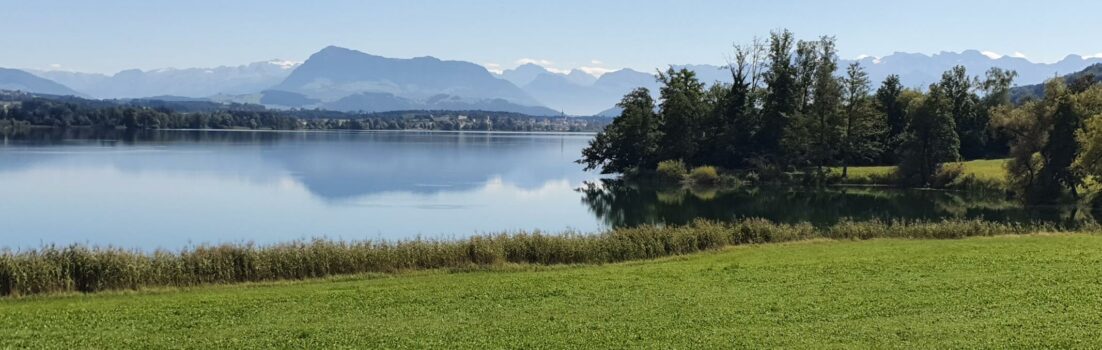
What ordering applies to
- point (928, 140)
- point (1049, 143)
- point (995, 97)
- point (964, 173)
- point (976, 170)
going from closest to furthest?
point (1049, 143), point (964, 173), point (976, 170), point (928, 140), point (995, 97)

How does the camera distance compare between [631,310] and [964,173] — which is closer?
[631,310]

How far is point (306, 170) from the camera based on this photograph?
75.1m

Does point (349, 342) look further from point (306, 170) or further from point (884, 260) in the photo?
point (306, 170)

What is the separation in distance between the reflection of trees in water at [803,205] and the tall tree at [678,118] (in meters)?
7.06

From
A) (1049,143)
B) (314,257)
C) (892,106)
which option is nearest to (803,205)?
(1049,143)

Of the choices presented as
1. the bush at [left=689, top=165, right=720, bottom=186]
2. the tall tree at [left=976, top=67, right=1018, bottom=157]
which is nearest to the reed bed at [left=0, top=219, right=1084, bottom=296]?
the bush at [left=689, top=165, right=720, bottom=186]

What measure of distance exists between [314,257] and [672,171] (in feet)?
176

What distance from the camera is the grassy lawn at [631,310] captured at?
11367 mm

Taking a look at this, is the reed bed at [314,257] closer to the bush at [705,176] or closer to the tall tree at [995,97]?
the bush at [705,176]

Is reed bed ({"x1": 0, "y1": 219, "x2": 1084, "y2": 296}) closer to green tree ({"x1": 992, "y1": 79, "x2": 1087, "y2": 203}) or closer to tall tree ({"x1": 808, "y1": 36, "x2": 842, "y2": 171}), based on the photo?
green tree ({"x1": 992, "y1": 79, "x2": 1087, "y2": 203})

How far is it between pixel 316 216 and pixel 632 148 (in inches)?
1568

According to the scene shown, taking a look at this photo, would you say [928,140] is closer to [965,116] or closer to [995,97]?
[965,116]

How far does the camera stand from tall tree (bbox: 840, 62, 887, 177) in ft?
225

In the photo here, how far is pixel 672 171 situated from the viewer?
70312mm
